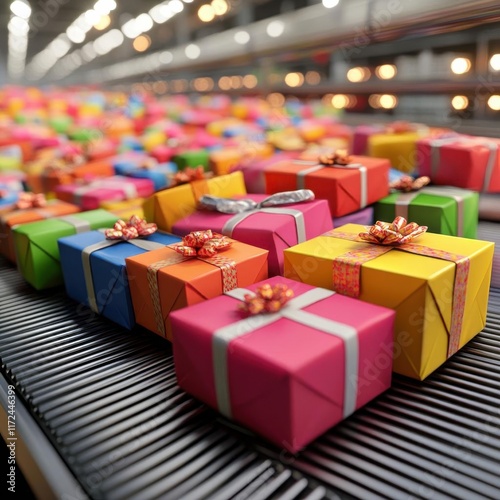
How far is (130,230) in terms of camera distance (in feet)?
5.00

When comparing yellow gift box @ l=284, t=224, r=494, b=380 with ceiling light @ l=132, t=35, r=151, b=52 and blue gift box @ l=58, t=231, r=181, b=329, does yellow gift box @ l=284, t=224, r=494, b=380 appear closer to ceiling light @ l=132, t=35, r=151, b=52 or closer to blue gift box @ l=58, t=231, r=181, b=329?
blue gift box @ l=58, t=231, r=181, b=329

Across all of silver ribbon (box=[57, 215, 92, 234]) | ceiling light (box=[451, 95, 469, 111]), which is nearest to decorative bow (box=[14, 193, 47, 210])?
silver ribbon (box=[57, 215, 92, 234])

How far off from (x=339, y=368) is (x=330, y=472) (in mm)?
170

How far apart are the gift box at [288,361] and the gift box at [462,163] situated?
1.02m

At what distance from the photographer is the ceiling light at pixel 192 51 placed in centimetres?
590

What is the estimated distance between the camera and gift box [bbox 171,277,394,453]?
2.84ft

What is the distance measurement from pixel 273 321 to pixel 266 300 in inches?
1.9

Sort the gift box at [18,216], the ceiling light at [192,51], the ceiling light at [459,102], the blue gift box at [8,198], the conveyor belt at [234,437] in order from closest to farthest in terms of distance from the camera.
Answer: the conveyor belt at [234,437], the gift box at [18,216], the blue gift box at [8,198], the ceiling light at [459,102], the ceiling light at [192,51]

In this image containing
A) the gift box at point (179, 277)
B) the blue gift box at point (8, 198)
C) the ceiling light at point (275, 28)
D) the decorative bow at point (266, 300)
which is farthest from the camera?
the ceiling light at point (275, 28)

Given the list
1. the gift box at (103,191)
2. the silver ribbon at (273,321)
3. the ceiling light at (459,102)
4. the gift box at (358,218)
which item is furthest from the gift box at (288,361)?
the ceiling light at (459,102)

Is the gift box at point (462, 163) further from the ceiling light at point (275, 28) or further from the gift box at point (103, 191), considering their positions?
the ceiling light at point (275, 28)

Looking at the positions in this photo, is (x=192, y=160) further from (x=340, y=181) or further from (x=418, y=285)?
(x=418, y=285)

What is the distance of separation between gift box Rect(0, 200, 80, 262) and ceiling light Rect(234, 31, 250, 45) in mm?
3249

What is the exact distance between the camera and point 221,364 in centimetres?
94
